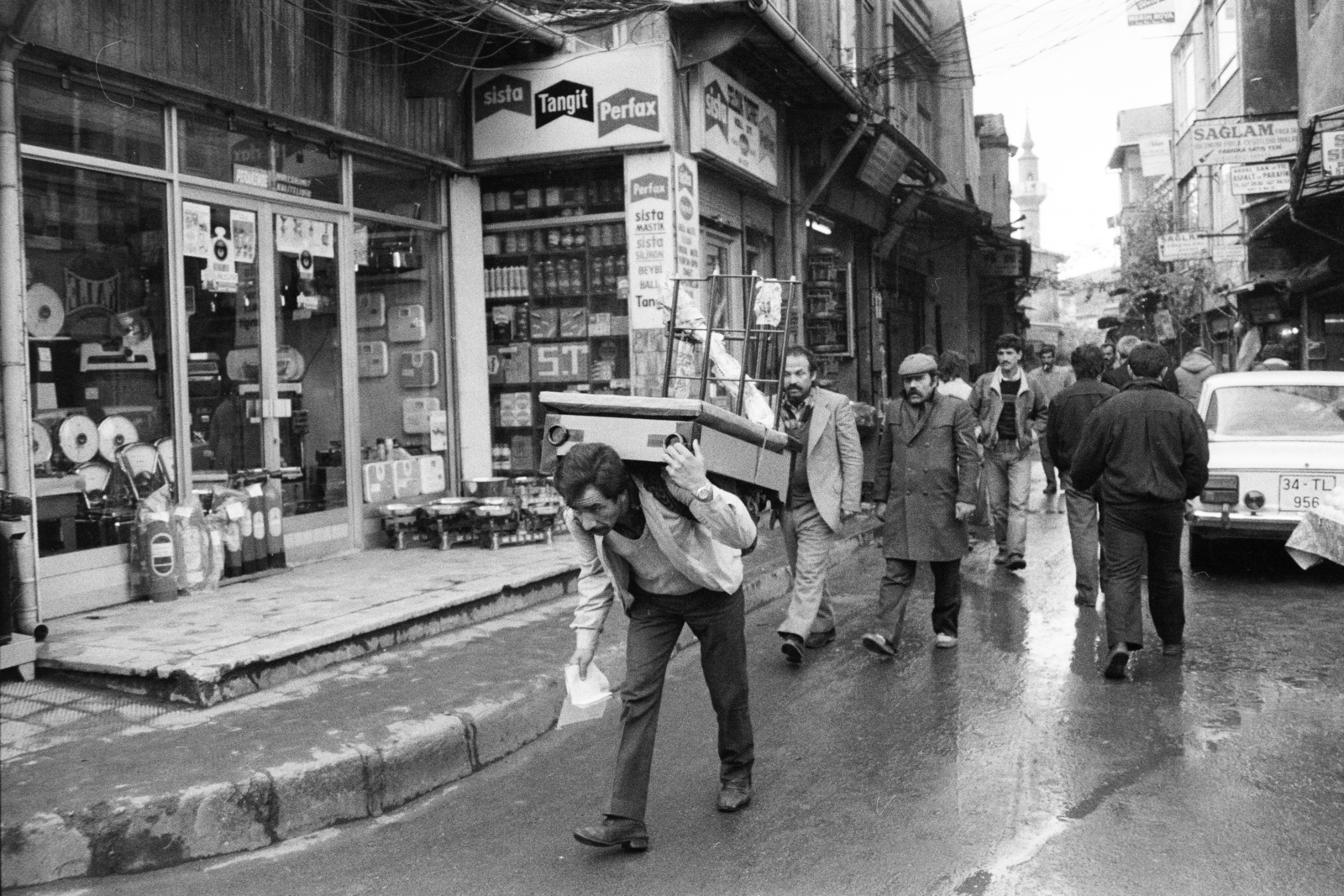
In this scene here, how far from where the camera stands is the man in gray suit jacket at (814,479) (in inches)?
282

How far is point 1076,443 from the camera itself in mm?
8852

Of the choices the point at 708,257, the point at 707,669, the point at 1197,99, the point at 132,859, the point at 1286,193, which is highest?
the point at 1197,99

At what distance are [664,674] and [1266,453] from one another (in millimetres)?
→ 6917

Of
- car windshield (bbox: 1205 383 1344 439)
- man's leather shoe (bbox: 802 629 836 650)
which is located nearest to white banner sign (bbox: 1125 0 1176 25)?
car windshield (bbox: 1205 383 1344 439)

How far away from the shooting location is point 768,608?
9188 mm

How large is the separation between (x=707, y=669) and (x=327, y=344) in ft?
20.1

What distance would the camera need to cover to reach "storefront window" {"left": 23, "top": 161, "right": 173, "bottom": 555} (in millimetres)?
7215

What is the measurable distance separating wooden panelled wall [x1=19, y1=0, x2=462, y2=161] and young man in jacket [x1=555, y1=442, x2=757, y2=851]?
4842mm

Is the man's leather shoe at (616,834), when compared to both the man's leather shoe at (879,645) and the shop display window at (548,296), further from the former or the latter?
the shop display window at (548,296)

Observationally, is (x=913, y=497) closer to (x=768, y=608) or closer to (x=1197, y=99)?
(x=768, y=608)

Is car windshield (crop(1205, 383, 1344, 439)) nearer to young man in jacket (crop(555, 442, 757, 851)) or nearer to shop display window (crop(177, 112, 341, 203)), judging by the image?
young man in jacket (crop(555, 442, 757, 851))

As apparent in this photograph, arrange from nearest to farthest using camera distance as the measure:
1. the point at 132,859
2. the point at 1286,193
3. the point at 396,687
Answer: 1. the point at 132,859
2. the point at 396,687
3. the point at 1286,193

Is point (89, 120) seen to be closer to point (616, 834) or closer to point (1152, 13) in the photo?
point (616, 834)

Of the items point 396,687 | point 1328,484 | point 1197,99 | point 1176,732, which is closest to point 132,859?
point 396,687
